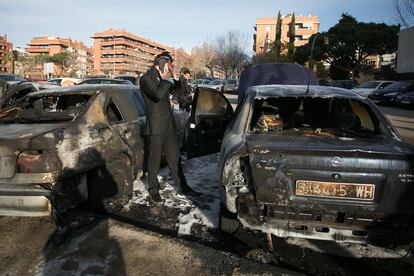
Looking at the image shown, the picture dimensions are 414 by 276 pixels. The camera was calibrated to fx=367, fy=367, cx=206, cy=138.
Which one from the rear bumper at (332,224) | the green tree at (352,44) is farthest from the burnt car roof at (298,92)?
the green tree at (352,44)

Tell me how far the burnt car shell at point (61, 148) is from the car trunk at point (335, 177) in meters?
1.87

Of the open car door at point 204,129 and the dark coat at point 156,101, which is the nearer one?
the dark coat at point 156,101

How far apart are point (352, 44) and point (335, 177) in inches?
1708

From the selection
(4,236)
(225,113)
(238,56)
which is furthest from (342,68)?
(4,236)

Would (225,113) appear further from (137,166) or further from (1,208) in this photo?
(1,208)

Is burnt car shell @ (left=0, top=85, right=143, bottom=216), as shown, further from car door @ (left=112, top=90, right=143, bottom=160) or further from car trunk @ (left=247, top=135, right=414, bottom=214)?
car trunk @ (left=247, top=135, right=414, bottom=214)

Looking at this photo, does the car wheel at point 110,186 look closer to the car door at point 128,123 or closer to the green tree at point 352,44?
the car door at point 128,123

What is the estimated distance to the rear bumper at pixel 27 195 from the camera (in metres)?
3.37

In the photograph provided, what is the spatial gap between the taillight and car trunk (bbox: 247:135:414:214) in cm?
188

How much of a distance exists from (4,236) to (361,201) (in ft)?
11.4

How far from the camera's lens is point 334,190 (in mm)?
2857

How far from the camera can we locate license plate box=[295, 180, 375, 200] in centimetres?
281

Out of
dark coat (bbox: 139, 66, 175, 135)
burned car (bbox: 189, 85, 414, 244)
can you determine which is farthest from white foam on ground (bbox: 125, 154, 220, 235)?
burned car (bbox: 189, 85, 414, 244)

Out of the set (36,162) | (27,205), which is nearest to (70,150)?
(36,162)
